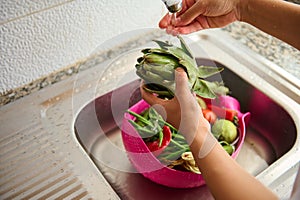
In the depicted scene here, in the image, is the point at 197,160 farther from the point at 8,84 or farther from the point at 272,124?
the point at 8,84

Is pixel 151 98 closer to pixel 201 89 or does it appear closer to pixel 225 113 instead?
pixel 201 89

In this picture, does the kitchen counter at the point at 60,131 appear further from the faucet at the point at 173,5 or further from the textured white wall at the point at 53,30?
the faucet at the point at 173,5

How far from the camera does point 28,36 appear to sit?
3.07ft

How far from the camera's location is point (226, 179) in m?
0.69

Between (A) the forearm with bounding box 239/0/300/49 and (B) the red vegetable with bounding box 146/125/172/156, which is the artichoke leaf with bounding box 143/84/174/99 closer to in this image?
(B) the red vegetable with bounding box 146/125/172/156

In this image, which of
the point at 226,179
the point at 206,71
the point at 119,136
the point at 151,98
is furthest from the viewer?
the point at 119,136

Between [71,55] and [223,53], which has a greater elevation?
[71,55]

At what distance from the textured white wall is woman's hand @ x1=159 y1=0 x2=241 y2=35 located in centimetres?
18

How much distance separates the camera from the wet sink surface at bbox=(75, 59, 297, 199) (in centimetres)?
95

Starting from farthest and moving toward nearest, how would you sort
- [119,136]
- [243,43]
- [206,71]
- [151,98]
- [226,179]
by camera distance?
[243,43]
[119,136]
[206,71]
[151,98]
[226,179]

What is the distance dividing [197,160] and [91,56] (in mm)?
488

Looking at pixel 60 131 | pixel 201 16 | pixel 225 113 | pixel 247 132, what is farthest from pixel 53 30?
pixel 247 132

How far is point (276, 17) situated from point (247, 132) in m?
0.34

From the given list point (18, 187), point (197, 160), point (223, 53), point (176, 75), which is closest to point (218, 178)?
point (197, 160)
